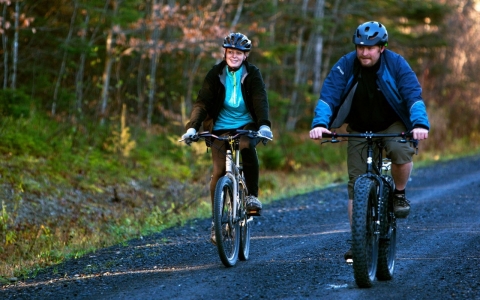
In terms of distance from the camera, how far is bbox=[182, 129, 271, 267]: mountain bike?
6.98 metres

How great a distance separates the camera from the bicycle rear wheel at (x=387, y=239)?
6.39 metres

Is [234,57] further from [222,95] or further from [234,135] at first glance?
[234,135]

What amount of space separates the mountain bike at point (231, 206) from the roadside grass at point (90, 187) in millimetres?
1963

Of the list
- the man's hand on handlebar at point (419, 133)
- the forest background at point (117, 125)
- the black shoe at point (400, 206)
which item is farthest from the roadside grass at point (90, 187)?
the man's hand on handlebar at point (419, 133)

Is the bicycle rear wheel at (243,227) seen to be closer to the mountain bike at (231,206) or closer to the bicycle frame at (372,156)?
the mountain bike at (231,206)

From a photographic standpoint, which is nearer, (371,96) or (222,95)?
(371,96)

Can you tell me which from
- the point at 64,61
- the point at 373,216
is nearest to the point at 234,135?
the point at 373,216

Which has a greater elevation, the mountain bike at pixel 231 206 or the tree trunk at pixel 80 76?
the tree trunk at pixel 80 76

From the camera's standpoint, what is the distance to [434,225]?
998 centimetres

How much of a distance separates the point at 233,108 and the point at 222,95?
176mm

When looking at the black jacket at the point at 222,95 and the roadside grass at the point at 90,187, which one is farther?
the roadside grass at the point at 90,187

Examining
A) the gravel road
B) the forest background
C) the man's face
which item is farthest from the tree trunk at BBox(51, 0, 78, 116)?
the man's face

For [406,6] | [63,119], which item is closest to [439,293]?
[63,119]

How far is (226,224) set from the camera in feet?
23.8
